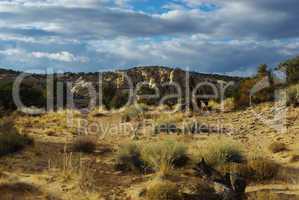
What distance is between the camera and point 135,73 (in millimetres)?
65500

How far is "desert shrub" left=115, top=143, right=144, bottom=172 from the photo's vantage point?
12.7 metres

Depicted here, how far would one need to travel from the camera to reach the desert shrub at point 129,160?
41.5ft

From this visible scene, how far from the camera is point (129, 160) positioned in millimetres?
12820

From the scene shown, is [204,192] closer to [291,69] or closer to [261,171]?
[261,171]

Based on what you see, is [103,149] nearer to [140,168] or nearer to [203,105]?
[140,168]

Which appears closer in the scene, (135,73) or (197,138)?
(197,138)

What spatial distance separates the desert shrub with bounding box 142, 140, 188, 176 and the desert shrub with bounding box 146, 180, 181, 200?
4.63 ft

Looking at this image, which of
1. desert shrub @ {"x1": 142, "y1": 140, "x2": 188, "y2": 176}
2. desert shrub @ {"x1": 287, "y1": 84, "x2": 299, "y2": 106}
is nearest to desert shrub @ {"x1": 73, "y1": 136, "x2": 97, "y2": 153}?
desert shrub @ {"x1": 142, "y1": 140, "x2": 188, "y2": 176}

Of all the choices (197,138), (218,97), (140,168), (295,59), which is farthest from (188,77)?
(140,168)

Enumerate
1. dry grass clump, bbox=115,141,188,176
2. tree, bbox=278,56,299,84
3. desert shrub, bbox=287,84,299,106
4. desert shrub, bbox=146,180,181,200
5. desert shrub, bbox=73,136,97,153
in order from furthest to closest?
→ tree, bbox=278,56,299,84 < desert shrub, bbox=287,84,299,106 < desert shrub, bbox=73,136,97,153 < dry grass clump, bbox=115,141,188,176 < desert shrub, bbox=146,180,181,200

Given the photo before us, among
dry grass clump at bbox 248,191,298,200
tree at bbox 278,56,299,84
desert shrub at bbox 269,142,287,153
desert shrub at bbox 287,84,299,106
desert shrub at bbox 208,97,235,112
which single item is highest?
tree at bbox 278,56,299,84

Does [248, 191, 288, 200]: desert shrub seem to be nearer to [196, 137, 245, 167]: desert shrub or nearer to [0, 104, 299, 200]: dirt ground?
[0, 104, 299, 200]: dirt ground

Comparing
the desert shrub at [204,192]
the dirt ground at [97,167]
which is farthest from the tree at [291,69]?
the desert shrub at [204,192]

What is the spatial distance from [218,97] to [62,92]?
15.1 metres
